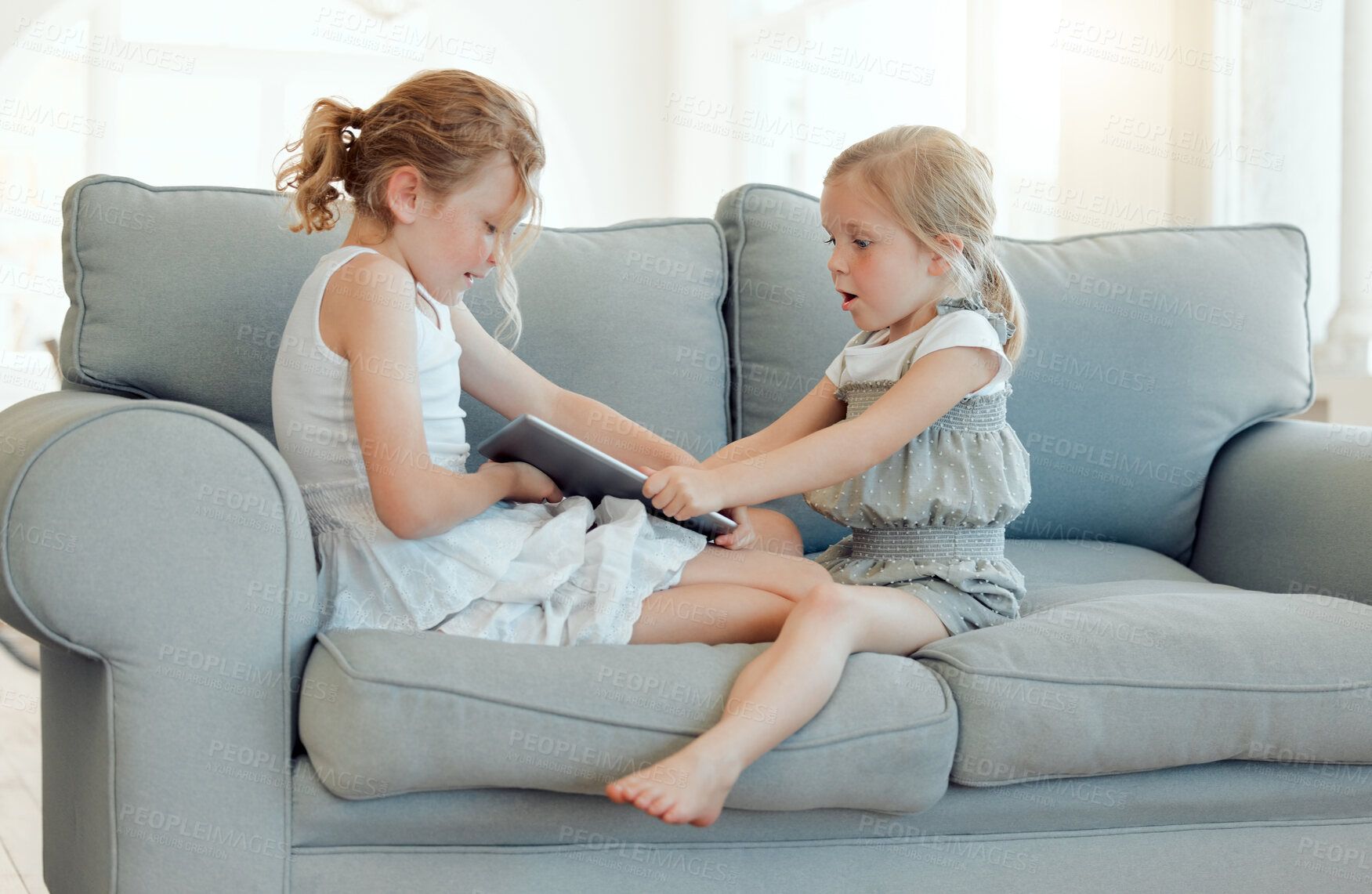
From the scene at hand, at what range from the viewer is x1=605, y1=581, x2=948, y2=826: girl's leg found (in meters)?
0.92

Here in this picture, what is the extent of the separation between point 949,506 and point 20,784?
1633 mm

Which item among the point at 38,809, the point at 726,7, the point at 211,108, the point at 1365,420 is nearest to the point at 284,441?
the point at 38,809

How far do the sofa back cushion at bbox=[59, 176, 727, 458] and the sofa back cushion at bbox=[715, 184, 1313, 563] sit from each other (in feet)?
0.45

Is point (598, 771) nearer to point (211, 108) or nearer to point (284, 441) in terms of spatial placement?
point (284, 441)

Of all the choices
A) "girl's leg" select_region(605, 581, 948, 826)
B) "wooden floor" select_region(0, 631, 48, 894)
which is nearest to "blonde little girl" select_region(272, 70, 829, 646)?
"girl's leg" select_region(605, 581, 948, 826)

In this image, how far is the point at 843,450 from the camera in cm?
126

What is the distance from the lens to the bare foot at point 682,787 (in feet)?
3.00

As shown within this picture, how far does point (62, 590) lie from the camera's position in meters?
0.89

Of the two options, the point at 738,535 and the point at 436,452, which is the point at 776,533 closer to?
the point at 738,535
